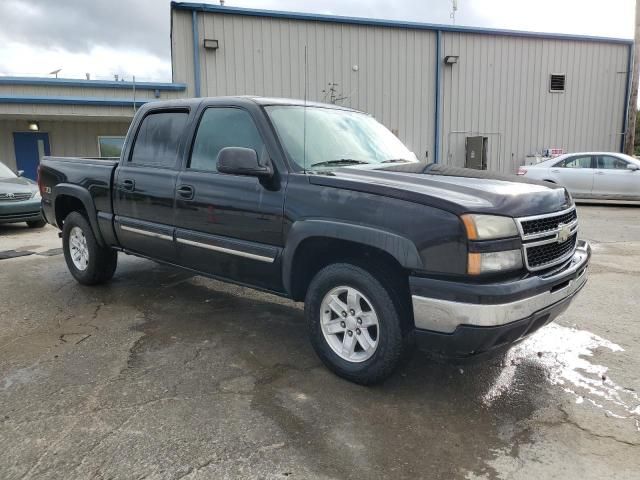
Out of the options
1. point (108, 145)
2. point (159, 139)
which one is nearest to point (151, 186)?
point (159, 139)

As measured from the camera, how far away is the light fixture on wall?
15336mm

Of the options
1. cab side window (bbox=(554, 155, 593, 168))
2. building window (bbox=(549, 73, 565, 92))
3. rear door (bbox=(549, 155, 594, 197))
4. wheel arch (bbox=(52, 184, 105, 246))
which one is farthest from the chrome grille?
building window (bbox=(549, 73, 565, 92))

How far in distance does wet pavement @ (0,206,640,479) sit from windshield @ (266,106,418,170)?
1.46 m

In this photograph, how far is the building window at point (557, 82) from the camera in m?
18.8

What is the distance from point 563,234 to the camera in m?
3.11

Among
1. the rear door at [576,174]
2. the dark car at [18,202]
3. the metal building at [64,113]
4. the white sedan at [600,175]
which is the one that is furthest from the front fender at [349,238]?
the rear door at [576,174]

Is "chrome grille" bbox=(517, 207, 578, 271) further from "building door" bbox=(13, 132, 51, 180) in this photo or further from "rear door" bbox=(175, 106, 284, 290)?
"building door" bbox=(13, 132, 51, 180)

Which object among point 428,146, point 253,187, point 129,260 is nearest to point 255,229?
point 253,187

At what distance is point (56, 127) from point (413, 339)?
56.1 ft

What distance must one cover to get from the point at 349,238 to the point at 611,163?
1223 cm

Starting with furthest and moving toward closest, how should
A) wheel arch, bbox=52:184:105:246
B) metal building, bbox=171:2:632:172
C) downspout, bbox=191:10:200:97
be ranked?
metal building, bbox=171:2:632:172
downspout, bbox=191:10:200:97
wheel arch, bbox=52:184:105:246

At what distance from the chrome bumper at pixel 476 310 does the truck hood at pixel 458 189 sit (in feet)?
1.53

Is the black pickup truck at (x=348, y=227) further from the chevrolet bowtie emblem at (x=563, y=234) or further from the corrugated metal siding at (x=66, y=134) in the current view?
the corrugated metal siding at (x=66, y=134)

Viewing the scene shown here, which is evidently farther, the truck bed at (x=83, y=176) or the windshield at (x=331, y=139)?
the truck bed at (x=83, y=176)
